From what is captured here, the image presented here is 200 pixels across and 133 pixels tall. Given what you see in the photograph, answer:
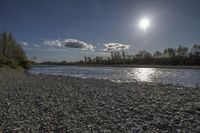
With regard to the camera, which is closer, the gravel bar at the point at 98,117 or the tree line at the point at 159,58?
the gravel bar at the point at 98,117

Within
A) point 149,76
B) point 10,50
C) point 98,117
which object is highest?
point 10,50

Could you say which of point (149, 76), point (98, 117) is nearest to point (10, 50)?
point (149, 76)

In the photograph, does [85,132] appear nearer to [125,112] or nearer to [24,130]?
[24,130]

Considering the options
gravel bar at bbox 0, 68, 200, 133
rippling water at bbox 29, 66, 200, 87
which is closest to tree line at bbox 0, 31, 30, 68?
rippling water at bbox 29, 66, 200, 87

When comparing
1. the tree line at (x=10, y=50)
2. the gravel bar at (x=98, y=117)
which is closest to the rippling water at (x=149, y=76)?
the gravel bar at (x=98, y=117)

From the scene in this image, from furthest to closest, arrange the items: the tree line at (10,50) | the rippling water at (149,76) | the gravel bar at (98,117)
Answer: the tree line at (10,50), the rippling water at (149,76), the gravel bar at (98,117)

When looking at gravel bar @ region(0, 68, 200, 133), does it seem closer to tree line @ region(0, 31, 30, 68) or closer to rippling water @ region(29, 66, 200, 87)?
rippling water @ region(29, 66, 200, 87)

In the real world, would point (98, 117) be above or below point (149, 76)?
above

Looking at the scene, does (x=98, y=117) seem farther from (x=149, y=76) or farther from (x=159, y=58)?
(x=159, y=58)

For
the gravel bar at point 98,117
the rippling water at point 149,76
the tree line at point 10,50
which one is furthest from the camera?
the tree line at point 10,50

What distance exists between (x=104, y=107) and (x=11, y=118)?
483 centimetres

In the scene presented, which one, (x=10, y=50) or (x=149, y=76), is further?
(x=10, y=50)

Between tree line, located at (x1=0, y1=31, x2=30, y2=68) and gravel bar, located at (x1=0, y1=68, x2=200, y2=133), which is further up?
tree line, located at (x1=0, y1=31, x2=30, y2=68)

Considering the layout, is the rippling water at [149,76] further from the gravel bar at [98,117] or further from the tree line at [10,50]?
the tree line at [10,50]
